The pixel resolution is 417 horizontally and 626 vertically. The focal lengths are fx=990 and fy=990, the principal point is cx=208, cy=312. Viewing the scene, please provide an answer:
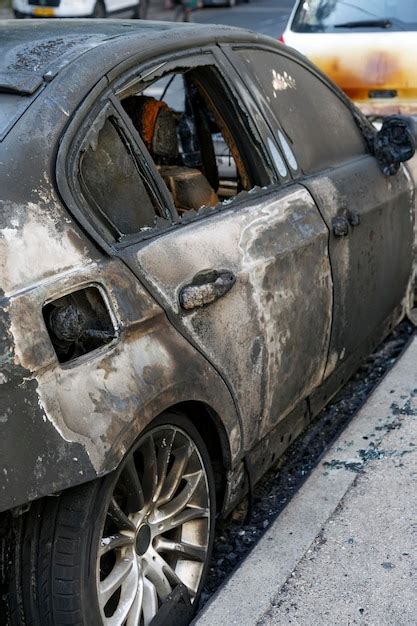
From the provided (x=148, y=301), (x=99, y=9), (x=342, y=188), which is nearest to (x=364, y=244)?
(x=342, y=188)

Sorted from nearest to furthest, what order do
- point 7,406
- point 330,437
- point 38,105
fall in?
point 7,406, point 38,105, point 330,437

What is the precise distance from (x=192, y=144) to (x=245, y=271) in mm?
1583

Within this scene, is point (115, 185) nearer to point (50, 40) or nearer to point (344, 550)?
point (50, 40)

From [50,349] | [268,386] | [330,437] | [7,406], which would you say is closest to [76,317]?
[50,349]

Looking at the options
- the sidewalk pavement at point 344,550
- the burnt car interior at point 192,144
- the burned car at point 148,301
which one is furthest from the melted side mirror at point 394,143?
the sidewalk pavement at point 344,550

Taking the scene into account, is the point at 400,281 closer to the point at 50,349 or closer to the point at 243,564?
the point at 243,564

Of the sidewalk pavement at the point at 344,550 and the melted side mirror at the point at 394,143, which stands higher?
the melted side mirror at the point at 394,143

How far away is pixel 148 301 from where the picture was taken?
2.69 m

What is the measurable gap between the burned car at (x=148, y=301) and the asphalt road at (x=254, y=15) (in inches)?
704

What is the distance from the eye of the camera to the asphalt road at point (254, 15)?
22844 mm

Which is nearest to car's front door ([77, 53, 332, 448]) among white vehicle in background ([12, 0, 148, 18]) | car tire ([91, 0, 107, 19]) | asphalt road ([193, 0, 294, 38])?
white vehicle in background ([12, 0, 148, 18])

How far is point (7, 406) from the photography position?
7.54 feet

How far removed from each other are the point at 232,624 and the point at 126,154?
4.69 feet

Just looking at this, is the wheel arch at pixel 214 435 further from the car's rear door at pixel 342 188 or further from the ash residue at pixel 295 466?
the car's rear door at pixel 342 188
